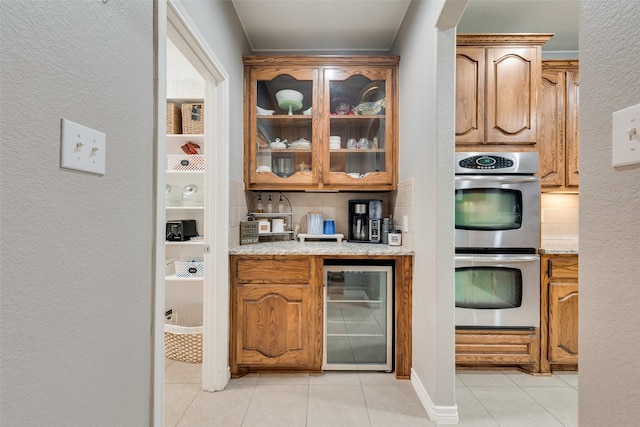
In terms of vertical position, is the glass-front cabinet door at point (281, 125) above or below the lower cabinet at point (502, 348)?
above

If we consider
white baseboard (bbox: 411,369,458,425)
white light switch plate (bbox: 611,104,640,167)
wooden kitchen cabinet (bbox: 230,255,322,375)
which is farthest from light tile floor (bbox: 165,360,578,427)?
white light switch plate (bbox: 611,104,640,167)

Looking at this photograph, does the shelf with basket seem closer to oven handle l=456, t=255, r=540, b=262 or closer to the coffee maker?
the coffee maker

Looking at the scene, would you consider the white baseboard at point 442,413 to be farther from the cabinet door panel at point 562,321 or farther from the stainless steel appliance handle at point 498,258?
the cabinet door panel at point 562,321

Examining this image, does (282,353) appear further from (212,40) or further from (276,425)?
(212,40)

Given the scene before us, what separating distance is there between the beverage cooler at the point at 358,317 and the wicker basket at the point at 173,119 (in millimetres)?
1805

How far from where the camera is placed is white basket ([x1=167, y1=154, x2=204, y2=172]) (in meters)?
2.68

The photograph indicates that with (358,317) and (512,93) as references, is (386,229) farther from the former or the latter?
(512,93)

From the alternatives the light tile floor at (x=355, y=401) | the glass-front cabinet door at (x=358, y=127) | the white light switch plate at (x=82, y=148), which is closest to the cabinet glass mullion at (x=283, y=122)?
the glass-front cabinet door at (x=358, y=127)

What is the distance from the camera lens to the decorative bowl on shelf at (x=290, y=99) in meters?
2.55

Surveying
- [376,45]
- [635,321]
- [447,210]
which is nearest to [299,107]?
[376,45]

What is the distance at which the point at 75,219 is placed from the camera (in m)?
0.79

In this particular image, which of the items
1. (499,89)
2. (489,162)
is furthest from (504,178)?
(499,89)

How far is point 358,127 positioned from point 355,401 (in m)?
2.01

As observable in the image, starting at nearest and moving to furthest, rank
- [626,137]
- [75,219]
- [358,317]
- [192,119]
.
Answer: [626,137] < [75,219] < [358,317] < [192,119]
